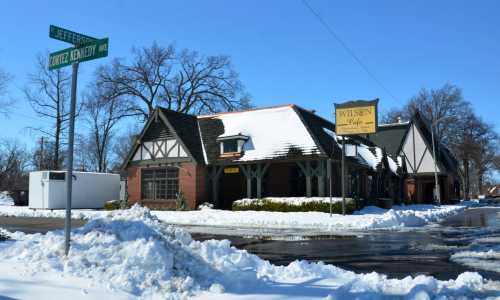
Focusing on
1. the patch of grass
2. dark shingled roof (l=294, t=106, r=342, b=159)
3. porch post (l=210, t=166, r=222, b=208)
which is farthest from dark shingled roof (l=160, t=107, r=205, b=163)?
dark shingled roof (l=294, t=106, r=342, b=159)

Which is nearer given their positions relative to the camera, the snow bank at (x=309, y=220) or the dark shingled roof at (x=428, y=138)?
the snow bank at (x=309, y=220)

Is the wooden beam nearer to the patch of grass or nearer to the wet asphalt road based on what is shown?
the patch of grass

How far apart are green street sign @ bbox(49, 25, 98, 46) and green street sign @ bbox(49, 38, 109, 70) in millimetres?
89

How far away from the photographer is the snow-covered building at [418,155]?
51.0 m

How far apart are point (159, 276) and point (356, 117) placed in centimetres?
2356

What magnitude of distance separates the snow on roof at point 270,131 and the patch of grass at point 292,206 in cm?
309

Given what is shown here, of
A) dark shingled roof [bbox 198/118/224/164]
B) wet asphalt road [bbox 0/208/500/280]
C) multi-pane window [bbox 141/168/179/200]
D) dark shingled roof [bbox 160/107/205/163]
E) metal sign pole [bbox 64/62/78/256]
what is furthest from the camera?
multi-pane window [bbox 141/168/179/200]

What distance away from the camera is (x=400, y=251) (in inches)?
477

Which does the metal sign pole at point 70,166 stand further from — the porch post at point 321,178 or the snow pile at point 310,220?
the porch post at point 321,178

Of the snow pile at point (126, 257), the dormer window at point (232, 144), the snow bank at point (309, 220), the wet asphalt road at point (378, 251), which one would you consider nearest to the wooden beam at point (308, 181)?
the snow bank at point (309, 220)

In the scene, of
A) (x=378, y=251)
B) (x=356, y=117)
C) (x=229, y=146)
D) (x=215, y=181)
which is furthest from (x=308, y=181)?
(x=378, y=251)

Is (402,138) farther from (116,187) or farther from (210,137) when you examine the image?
(116,187)

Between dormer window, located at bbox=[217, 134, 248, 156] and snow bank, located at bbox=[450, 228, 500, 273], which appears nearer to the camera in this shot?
snow bank, located at bbox=[450, 228, 500, 273]

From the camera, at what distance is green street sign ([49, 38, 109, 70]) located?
715cm
